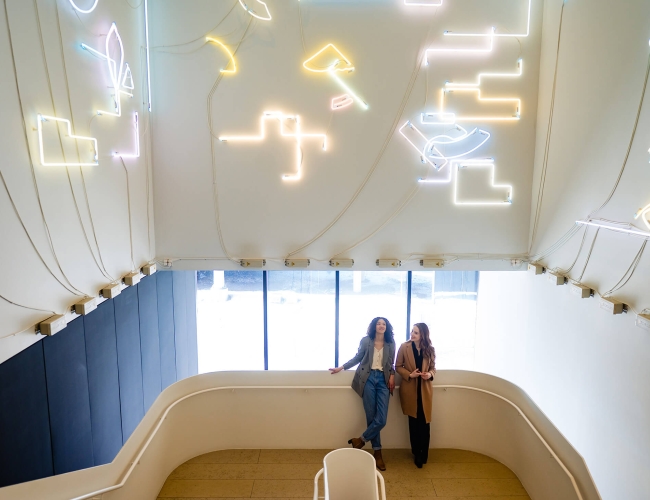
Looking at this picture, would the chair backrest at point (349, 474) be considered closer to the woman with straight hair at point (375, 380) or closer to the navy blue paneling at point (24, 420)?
the woman with straight hair at point (375, 380)

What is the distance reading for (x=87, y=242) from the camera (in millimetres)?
4234

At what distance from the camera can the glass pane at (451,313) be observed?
9602mm

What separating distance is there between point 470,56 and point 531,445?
14.7 feet

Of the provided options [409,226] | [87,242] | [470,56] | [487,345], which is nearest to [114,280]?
[87,242]

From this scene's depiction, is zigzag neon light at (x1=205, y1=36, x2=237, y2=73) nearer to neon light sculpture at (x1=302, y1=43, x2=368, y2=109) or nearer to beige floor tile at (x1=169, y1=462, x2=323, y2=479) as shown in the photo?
neon light sculpture at (x1=302, y1=43, x2=368, y2=109)

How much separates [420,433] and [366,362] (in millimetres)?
884

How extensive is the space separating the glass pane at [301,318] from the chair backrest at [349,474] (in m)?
4.90

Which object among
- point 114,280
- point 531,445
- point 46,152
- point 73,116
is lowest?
point 531,445

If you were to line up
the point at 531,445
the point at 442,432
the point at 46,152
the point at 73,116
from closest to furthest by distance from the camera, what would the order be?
the point at 46,152 < the point at 73,116 < the point at 531,445 < the point at 442,432

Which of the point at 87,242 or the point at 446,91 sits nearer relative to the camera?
the point at 87,242

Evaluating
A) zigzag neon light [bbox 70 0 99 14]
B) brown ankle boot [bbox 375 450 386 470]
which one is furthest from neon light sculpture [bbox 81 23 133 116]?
brown ankle boot [bbox 375 450 386 470]

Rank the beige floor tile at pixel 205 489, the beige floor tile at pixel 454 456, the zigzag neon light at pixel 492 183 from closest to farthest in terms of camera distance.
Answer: the beige floor tile at pixel 205 489 < the beige floor tile at pixel 454 456 < the zigzag neon light at pixel 492 183

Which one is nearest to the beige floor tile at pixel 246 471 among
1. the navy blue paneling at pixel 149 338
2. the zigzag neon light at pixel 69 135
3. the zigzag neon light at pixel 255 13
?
Answer: the navy blue paneling at pixel 149 338

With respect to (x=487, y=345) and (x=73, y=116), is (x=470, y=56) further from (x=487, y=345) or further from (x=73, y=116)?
(x=487, y=345)
